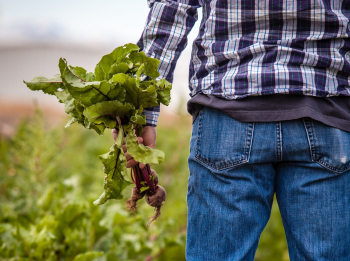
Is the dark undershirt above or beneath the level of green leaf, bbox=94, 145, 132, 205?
above

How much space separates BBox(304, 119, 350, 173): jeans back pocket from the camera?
1165mm

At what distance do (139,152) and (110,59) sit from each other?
0.37m

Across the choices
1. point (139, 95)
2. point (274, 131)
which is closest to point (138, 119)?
point (139, 95)

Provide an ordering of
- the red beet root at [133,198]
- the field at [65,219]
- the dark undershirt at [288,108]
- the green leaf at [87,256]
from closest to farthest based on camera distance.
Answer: the dark undershirt at [288,108]
the red beet root at [133,198]
the green leaf at [87,256]
the field at [65,219]

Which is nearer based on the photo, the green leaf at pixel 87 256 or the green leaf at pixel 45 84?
the green leaf at pixel 45 84

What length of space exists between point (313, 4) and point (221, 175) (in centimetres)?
67

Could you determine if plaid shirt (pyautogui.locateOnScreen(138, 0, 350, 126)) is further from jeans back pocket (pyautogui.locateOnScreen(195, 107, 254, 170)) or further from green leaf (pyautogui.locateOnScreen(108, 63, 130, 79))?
green leaf (pyautogui.locateOnScreen(108, 63, 130, 79))

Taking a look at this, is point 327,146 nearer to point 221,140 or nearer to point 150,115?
point 221,140

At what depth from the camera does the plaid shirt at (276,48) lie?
1184mm

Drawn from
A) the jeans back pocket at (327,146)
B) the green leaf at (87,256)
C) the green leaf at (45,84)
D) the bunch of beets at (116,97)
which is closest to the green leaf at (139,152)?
the bunch of beets at (116,97)

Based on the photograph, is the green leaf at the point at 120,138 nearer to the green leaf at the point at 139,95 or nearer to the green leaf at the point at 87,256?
the green leaf at the point at 139,95

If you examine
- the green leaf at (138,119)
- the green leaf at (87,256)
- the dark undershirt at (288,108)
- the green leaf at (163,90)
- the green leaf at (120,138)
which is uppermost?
the green leaf at (163,90)

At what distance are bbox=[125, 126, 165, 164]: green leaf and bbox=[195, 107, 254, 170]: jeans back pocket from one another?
5.8 inches

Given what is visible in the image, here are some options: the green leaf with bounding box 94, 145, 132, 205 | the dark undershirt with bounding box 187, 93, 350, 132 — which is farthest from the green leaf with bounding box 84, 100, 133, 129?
the dark undershirt with bounding box 187, 93, 350, 132
